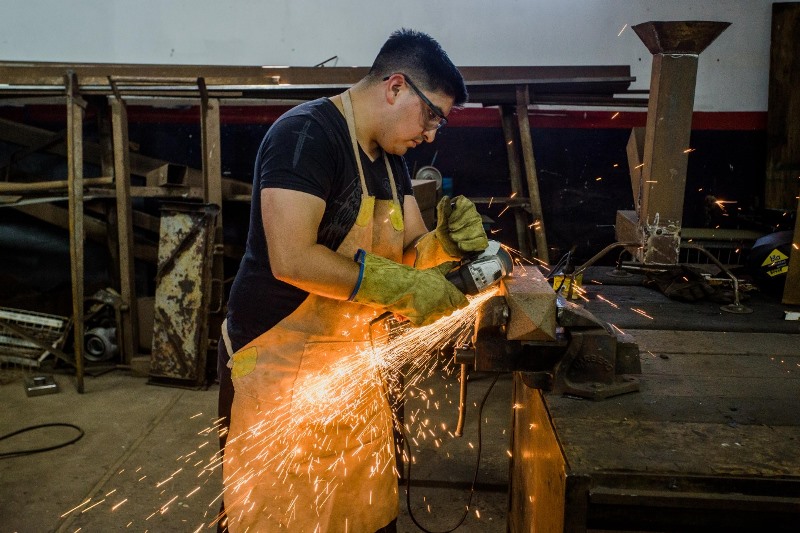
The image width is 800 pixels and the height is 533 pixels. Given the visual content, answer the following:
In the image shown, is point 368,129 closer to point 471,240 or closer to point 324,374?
point 471,240

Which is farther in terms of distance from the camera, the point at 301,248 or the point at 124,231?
the point at 124,231

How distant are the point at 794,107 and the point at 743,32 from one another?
2.72 feet

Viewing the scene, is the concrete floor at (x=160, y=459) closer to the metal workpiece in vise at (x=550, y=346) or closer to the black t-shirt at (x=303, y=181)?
the metal workpiece in vise at (x=550, y=346)

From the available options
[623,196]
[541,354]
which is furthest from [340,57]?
[541,354]

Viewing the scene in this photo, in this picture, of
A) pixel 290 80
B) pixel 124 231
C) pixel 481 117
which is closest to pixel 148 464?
pixel 124 231

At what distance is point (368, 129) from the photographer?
1973mm

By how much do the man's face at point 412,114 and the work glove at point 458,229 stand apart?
234mm

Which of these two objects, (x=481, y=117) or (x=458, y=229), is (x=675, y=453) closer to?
(x=458, y=229)

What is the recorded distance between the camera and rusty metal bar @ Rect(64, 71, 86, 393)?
4505 millimetres

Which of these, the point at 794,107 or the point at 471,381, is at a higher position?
the point at 794,107

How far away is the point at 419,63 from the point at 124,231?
379 centimetres

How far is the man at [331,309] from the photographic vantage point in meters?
1.78

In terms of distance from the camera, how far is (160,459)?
12.0 ft

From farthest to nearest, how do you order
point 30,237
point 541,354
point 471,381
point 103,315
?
1. point 30,237
2. point 103,315
3. point 471,381
4. point 541,354
